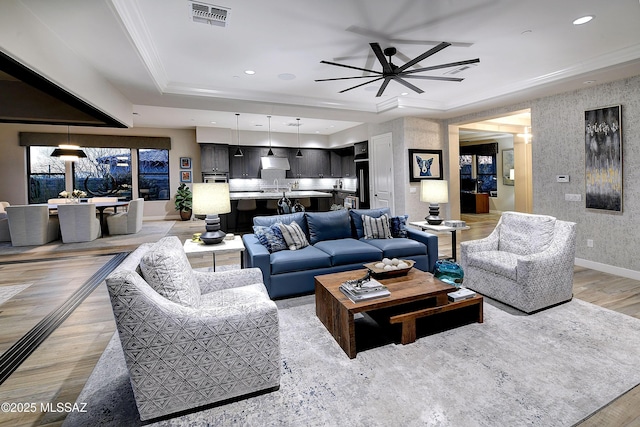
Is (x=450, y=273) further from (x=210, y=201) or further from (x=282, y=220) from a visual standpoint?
(x=210, y=201)

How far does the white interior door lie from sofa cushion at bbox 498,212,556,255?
330 cm

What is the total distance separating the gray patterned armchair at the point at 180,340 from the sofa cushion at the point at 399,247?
7.38 feet

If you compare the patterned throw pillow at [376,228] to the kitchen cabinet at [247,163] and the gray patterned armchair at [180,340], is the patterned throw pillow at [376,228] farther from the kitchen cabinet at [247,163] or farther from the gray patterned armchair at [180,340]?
the kitchen cabinet at [247,163]

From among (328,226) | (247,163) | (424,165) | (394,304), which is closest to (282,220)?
(328,226)

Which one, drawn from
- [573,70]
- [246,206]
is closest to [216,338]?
[573,70]

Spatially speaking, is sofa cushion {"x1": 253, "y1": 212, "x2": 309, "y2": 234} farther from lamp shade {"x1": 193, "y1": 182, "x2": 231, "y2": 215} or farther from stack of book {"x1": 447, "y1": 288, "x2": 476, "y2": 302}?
stack of book {"x1": 447, "y1": 288, "x2": 476, "y2": 302}

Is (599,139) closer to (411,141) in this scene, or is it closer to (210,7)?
(411,141)

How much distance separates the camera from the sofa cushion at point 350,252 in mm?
3625

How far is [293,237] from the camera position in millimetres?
3783

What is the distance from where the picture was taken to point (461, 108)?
5.93m

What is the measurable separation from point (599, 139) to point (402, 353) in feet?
13.9

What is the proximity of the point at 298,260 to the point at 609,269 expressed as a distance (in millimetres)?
4210

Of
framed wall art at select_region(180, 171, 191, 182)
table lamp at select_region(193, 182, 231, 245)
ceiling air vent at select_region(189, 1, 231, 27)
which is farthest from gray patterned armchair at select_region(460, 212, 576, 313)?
framed wall art at select_region(180, 171, 191, 182)

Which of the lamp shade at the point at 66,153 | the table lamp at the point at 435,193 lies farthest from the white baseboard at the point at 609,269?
the lamp shade at the point at 66,153
